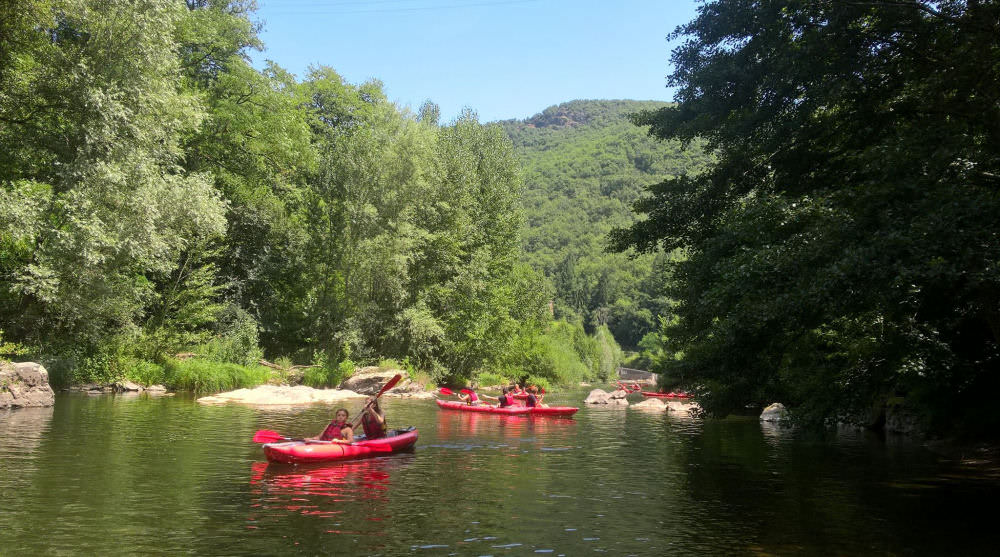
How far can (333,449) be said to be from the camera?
1147 cm

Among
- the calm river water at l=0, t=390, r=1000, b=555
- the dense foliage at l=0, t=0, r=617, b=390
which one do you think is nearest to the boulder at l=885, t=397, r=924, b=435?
the calm river water at l=0, t=390, r=1000, b=555

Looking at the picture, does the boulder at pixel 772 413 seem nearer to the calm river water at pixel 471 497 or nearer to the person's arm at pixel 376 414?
the calm river water at pixel 471 497

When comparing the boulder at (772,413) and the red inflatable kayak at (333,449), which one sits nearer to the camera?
the red inflatable kayak at (333,449)

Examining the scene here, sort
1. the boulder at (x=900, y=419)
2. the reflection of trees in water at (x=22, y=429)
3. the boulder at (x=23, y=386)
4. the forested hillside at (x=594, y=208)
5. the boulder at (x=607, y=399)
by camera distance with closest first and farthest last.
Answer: the reflection of trees in water at (x=22, y=429)
the boulder at (x=23, y=386)
the boulder at (x=900, y=419)
the boulder at (x=607, y=399)
the forested hillside at (x=594, y=208)

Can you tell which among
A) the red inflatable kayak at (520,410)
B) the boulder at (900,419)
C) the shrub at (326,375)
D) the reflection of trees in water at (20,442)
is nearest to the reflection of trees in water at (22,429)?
the reflection of trees in water at (20,442)

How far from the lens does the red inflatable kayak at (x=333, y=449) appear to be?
1083 cm

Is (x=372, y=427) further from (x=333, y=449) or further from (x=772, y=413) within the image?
(x=772, y=413)

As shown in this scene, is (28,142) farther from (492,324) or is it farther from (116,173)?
(492,324)

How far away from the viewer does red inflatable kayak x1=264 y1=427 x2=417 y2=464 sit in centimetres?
1083

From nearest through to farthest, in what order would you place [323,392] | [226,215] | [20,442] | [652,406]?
[20,442]
[323,392]
[652,406]
[226,215]

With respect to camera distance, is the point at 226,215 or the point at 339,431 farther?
the point at 226,215

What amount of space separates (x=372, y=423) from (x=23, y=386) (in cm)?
969

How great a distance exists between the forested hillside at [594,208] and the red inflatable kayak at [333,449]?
65.7 metres

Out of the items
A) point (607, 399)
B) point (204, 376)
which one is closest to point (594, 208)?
point (607, 399)
